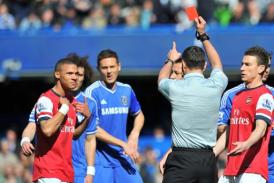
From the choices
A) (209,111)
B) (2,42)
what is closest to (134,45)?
(2,42)

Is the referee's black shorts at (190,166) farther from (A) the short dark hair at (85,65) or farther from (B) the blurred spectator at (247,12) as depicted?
(B) the blurred spectator at (247,12)

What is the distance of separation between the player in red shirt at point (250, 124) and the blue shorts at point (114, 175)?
5.46 feet

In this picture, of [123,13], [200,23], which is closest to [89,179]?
[200,23]

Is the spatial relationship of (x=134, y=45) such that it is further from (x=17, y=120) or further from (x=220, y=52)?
(x=17, y=120)

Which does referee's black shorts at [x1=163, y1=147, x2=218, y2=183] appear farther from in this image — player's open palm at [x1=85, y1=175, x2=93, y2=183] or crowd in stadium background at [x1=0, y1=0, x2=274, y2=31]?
crowd in stadium background at [x1=0, y1=0, x2=274, y2=31]

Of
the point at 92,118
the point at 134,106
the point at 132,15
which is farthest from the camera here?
the point at 132,15

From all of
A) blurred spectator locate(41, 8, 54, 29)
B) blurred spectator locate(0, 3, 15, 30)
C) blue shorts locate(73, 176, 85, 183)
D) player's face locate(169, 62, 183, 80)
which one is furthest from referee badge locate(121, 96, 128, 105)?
blurred spectator locate(0, 3, 15, 30)

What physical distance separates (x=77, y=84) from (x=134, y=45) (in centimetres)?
900

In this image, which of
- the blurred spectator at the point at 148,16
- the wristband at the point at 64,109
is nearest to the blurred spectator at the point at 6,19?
the blurred spectator at the point at 148,16

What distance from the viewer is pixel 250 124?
31.5 feet

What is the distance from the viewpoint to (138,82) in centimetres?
2130

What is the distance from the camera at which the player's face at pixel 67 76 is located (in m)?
9.80

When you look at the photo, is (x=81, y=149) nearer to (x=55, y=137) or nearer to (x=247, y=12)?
(x=55, y=137)

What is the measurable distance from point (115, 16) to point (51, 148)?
11026mm
